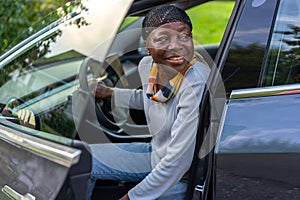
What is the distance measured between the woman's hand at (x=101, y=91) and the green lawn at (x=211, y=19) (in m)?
4.02

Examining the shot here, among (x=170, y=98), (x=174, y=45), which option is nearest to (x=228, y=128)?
(x=170, y=98)

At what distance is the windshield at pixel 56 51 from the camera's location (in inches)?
110

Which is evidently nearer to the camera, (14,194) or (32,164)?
(32,164)

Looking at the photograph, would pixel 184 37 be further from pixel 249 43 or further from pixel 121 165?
pixel 121 165

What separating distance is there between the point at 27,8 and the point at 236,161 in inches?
123

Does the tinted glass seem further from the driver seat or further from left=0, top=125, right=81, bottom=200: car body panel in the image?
left=0, top=125, right=81, bottom=200: car body panel

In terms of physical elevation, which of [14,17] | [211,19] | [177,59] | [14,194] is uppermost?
[211,19]

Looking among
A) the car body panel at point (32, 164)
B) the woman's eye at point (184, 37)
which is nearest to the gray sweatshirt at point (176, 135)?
the woman's eye at point (184, 37)

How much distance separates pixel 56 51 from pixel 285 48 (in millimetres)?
1338

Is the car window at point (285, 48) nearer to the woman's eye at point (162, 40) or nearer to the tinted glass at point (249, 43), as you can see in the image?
the tinted glass at point (249, 43)

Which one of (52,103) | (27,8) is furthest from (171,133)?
(27,8)

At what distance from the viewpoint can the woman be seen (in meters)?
2.15

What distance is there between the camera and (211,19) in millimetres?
8375

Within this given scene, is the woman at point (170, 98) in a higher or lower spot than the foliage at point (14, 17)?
lower
